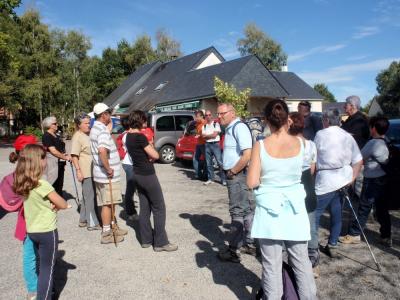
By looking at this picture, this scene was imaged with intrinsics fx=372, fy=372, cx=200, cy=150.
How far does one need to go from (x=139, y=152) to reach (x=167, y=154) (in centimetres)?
969

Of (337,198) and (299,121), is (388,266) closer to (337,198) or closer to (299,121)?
(337,198)

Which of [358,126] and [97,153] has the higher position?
[358,126]

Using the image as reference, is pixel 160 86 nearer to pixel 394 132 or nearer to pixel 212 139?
pixel 212 139

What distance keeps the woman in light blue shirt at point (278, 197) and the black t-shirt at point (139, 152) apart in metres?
2.25

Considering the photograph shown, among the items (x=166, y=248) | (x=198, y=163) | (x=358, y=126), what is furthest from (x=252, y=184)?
(x=198, y=163)

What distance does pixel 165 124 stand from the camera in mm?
14484

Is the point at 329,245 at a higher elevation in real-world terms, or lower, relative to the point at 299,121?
lower

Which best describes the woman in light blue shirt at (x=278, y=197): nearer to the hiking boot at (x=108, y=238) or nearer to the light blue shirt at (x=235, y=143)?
the light blue shirt at (x=235, y=143)

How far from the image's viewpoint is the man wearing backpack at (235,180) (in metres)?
4.37

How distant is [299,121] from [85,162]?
3.66m

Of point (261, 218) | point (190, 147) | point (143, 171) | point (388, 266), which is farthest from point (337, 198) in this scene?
point (190, 147)

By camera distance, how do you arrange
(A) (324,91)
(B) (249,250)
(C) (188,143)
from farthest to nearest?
(A) (324,91) < (C) (188,143) < (B) (249,250)

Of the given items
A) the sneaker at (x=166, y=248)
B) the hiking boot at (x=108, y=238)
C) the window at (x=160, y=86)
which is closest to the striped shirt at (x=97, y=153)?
the hiking boot at (x=108, y=238)

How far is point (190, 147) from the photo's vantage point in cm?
1265
